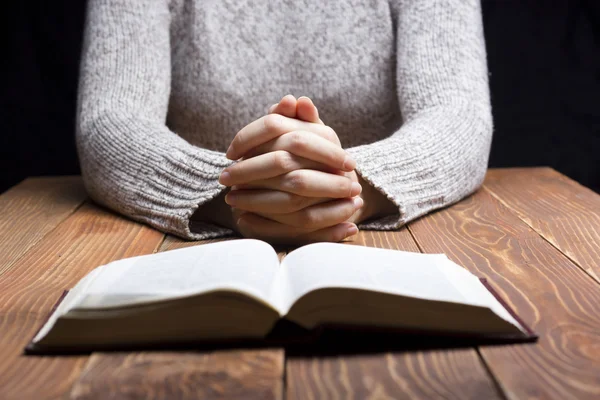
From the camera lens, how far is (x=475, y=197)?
44.8 inches

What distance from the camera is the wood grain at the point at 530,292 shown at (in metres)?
0.48

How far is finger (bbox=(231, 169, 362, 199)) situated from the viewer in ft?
2.62

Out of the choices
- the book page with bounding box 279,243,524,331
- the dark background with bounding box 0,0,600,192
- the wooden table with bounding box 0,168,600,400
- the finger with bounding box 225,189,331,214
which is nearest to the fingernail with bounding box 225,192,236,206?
the finger with bounding box 225,189,331,214

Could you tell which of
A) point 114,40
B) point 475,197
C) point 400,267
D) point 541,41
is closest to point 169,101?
point 114,40

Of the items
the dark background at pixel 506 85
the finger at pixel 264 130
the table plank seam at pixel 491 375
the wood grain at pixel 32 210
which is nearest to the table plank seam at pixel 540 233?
the table plank seam at pixel 491 375

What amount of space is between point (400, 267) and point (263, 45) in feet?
2.63

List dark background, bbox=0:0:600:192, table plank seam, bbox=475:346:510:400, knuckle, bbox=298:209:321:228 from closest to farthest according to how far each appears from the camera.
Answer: table plank seam, bbox=475:346:510:400
knuckle, bbox=298:209:321:228
dark background, bbox=0:0:600:192

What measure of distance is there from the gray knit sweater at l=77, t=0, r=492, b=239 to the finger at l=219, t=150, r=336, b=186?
0.27 feet

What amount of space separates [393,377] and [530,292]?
0.25 meters

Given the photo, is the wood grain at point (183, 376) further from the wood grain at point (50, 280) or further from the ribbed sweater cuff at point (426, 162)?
the ribbed sweater cuff at point (426, 162)

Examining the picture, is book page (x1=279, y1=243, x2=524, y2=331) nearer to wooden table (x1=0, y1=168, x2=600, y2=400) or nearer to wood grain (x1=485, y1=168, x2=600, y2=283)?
wooden table (x1=0, y1=168, x2=600, y2=400)

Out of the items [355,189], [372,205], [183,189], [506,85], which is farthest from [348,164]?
[506,85]

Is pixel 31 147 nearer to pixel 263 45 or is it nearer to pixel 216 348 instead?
pixel 263 45

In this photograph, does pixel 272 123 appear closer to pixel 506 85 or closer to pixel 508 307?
pixel 508 307
